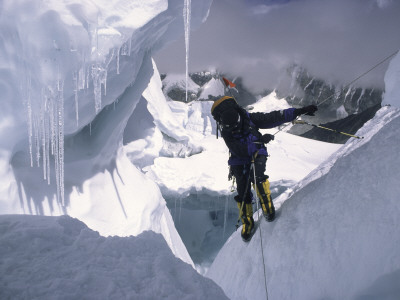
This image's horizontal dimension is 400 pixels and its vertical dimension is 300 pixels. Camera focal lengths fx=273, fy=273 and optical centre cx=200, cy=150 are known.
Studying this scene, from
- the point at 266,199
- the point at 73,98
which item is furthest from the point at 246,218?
the point at 73,98

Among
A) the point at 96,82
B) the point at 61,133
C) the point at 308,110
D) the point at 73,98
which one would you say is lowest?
the point at 61,133

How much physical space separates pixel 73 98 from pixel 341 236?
11.0ft

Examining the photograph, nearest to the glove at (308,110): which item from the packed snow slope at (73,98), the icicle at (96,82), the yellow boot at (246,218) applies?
the yellow boot at (246,218)

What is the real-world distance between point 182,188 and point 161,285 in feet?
33.9

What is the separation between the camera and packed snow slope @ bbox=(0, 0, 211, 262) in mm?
2814

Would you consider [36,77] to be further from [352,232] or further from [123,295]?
[352,232]

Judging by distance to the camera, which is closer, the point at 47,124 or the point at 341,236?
the point at 341,236

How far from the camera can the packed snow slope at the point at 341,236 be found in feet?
6.27

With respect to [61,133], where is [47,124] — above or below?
above

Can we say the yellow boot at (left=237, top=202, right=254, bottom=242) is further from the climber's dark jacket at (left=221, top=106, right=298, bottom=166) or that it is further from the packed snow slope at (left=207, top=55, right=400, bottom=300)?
the climber's dark jacket at (left=221, top=106, right=298, bottom=166)

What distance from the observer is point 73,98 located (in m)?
3.50

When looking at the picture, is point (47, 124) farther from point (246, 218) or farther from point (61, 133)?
point (246, 218)

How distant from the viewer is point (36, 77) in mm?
2963

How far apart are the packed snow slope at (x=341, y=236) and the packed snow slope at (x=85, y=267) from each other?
1.19 metres
